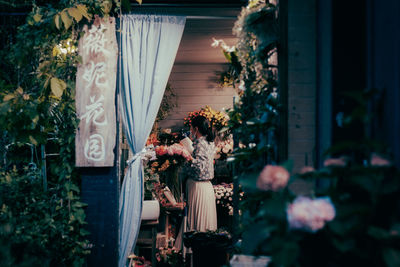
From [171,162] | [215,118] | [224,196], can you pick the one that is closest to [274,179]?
[171,162]

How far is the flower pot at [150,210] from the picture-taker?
4863 mm

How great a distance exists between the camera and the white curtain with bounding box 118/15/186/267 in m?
4.49

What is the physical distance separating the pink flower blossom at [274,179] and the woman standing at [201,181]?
417 cm

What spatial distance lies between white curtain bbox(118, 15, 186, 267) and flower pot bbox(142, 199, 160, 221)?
0.99 feet

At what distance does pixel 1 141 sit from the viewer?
14.6 feet

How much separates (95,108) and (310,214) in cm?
302

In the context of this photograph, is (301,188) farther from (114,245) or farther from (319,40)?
(114,245)

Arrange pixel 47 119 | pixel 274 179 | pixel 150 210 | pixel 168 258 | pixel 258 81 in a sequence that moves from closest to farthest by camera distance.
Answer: pixel 274 179 < pixel 258 81 < pixel 47 119 < pixel 150 210 < pixel 168 258

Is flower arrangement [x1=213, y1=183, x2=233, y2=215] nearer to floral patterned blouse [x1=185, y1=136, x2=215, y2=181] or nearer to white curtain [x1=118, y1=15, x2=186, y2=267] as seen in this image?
A: floral patterned blouse [x1=185, y1=136, x2=215, y2=181]

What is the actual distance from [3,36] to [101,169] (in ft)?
6.59

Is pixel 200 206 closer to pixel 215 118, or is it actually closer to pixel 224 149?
pixel 224 149

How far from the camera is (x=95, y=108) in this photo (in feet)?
13.4

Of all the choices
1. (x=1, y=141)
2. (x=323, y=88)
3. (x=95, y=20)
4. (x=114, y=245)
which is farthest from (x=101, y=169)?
(x=323, y=88)

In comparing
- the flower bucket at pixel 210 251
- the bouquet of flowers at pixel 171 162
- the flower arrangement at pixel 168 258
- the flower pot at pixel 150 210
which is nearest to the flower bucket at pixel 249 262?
the flower bucket at pixel 210 251
